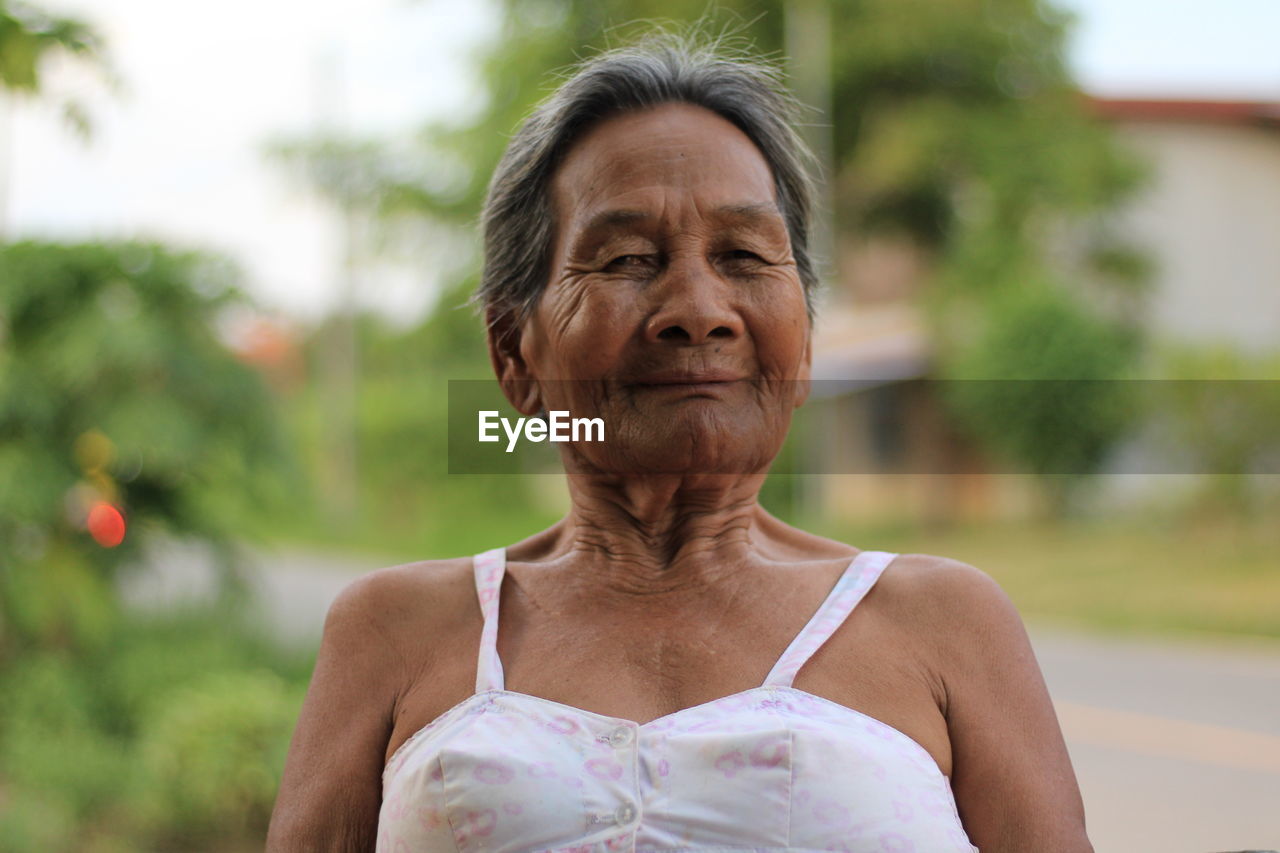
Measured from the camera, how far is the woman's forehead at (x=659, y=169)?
1.57m

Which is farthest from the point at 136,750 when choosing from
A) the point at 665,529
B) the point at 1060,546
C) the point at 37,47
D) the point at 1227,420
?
the point at 1060,546

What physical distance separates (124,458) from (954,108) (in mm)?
15143

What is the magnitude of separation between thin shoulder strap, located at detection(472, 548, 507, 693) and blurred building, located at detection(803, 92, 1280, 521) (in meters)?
15.1

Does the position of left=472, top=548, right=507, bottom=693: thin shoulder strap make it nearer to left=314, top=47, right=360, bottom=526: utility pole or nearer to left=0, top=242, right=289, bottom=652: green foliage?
left=0, top=242, right=289, bottom=652: green foliage

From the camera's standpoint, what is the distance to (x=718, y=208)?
→ 1.57 m

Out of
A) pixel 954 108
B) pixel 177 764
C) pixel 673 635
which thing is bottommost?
pixel 177 764

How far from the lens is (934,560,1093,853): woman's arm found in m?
1.47

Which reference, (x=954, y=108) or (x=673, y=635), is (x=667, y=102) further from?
(x=954, y=108)

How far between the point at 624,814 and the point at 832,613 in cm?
35

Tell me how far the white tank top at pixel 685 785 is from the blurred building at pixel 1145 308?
1533cm

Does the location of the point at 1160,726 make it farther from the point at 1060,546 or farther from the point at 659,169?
the point at 1060,546

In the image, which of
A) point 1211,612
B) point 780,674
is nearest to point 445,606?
point 780,674

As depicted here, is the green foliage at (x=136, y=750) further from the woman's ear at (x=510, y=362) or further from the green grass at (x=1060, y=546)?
the woman's ear at (x=510, y=362)

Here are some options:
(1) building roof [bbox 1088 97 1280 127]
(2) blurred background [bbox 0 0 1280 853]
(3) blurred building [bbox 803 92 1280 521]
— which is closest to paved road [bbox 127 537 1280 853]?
(2) blurred background [bbox 0 0 1280 853]
